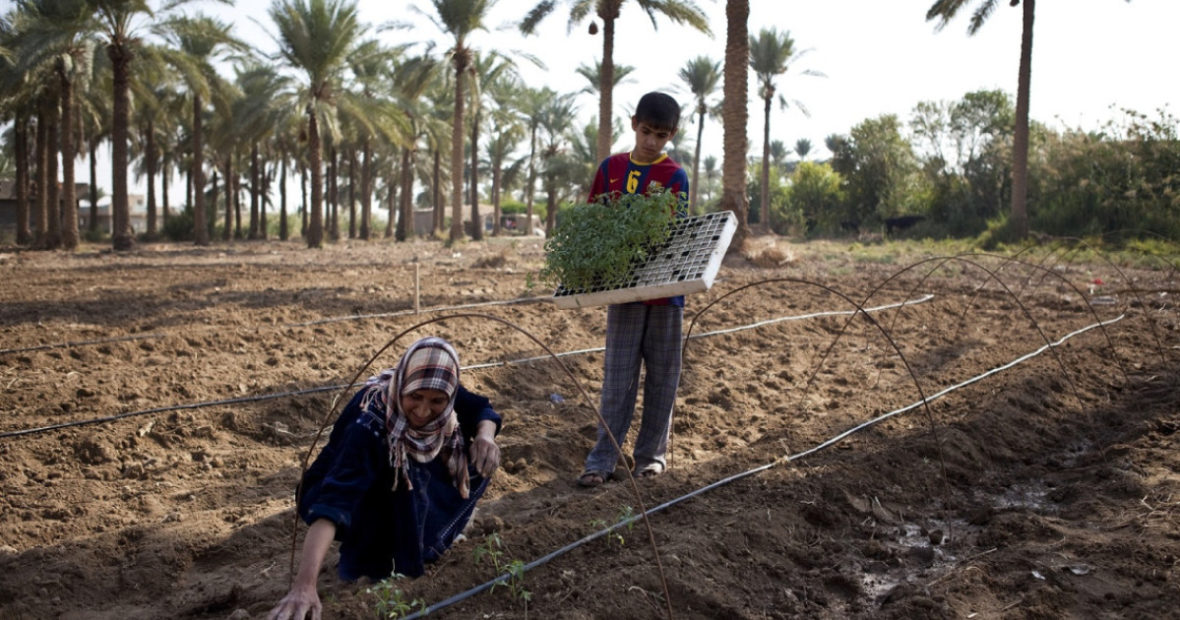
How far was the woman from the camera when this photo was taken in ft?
8.14

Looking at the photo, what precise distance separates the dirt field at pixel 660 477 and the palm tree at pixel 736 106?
4.74 meters

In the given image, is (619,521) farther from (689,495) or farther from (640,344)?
(640,344)

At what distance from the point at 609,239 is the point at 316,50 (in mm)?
20262

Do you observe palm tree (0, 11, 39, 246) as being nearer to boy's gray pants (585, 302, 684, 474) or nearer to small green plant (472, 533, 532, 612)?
boy's gray pants (585, 302, 684, 474)

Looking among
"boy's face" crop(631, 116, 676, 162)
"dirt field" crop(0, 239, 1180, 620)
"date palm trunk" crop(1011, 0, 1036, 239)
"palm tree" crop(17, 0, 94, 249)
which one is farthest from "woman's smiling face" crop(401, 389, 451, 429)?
"palm tree" crop(17, 0, 94, 249)

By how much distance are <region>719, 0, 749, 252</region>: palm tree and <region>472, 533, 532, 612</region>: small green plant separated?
10095 mm

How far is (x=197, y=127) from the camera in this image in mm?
23516

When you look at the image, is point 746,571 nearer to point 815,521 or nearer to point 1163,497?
point 815,521

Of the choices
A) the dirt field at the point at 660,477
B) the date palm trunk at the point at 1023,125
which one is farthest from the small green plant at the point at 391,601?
Result: the date palm trunk at the point at 1023,125

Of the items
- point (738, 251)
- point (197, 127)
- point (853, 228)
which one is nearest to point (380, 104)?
point (197, 127)

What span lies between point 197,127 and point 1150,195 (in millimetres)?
23148

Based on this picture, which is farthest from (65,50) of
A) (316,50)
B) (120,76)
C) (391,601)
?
(391,601)

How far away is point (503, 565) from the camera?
2742 mm

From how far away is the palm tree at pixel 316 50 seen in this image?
2106cm
